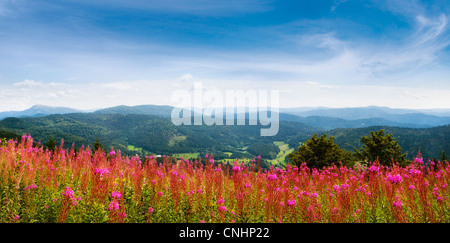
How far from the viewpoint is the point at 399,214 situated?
4500mm

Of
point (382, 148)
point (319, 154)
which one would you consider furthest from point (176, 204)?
point (382, 148)

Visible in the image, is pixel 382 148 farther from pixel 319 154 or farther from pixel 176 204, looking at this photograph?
pixel 176 204

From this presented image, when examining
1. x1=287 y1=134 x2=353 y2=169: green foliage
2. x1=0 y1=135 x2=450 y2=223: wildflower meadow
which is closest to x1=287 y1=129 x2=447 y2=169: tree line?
x1=287 y1=134 x2=353 y2=169: green foliage

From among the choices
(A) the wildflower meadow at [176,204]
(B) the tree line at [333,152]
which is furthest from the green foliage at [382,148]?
(A) the wildflower meadow at [176,204]

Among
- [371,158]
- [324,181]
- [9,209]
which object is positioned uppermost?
[9,209]

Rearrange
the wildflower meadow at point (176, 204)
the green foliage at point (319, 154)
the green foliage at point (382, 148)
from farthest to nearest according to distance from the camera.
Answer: the green foliage at point (382, 148), the green foliage at point (319, 154), the wildflower meadow at point (176, 204)

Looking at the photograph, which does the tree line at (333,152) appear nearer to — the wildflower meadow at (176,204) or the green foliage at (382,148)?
the green foliage at (382,148)

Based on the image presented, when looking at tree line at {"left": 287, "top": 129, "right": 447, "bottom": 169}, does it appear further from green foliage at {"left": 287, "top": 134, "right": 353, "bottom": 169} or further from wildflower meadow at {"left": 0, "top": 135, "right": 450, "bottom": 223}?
wildflower meadow at {"left": 0, "top": 135, "right": 450, "bottom": 223}

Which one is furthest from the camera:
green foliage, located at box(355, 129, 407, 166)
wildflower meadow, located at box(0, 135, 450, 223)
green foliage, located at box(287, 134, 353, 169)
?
green foliage, located at box(355, 129, 407, 166)

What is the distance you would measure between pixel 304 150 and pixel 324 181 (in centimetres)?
2093

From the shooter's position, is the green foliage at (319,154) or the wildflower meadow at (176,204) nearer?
the wildflower meadow at (176,204)

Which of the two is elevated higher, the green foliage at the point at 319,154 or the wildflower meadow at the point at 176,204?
the wildflower meadow at the point at 176,204
